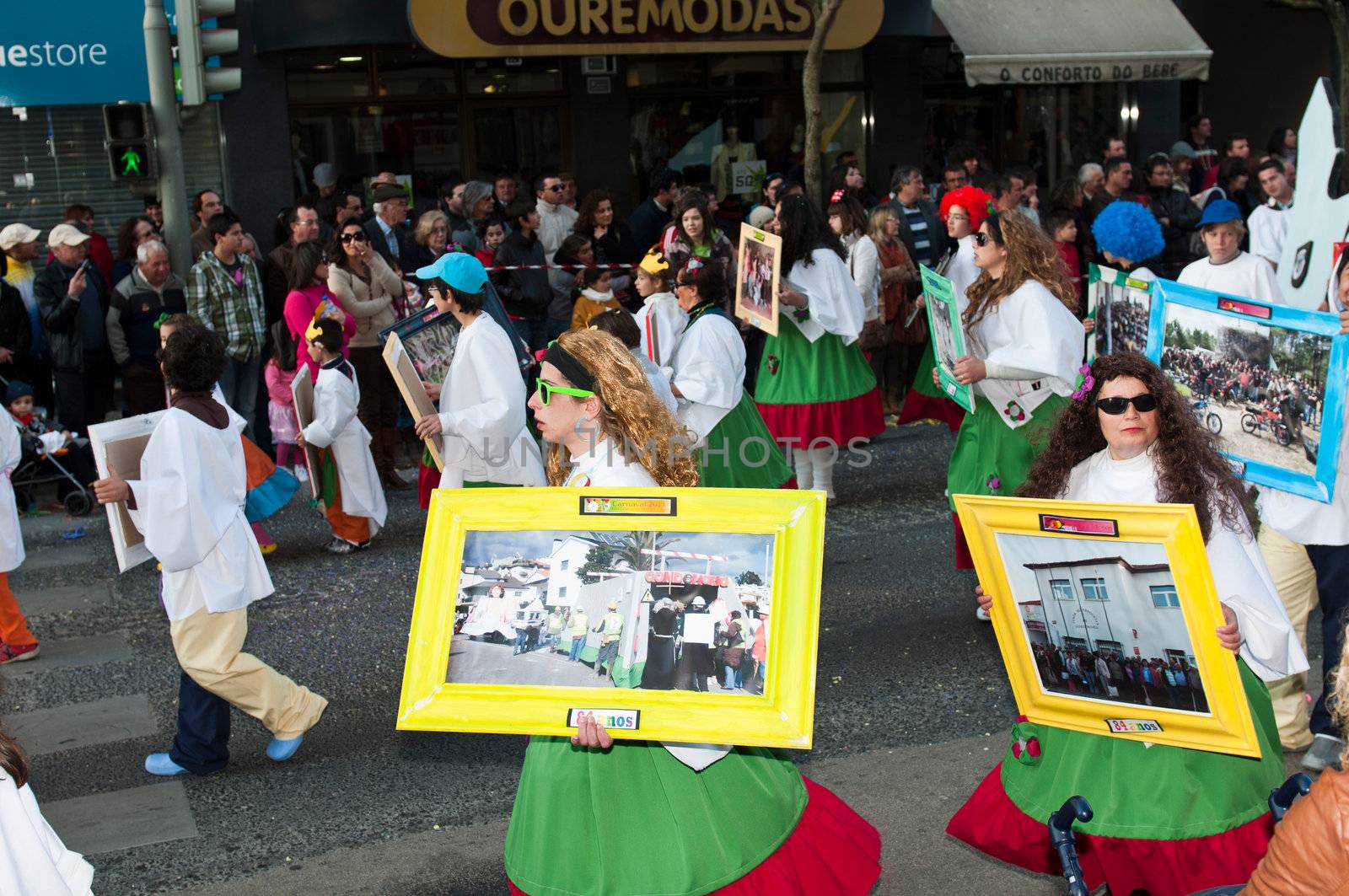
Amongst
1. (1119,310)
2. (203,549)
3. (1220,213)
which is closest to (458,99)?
(1220,213)

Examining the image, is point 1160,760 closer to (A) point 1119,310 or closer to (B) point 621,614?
(B) point 621,614

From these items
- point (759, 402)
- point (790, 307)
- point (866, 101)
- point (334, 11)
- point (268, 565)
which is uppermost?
point (334, 11)

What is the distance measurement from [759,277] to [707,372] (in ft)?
5.01

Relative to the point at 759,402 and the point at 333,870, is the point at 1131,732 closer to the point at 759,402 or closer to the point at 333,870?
the point at 333,870

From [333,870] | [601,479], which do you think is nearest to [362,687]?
[333,870]

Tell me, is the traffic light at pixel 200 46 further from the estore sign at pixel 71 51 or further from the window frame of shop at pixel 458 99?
the window frame of shop at pixel 458 99

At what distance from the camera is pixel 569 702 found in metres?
3.37

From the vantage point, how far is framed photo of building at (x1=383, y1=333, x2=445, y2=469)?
7535mm

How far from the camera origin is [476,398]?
7465 millimetres

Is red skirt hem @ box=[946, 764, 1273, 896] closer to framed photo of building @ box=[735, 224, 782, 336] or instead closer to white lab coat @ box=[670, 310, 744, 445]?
white lab coat @ box=[670, 310, 744, 445]

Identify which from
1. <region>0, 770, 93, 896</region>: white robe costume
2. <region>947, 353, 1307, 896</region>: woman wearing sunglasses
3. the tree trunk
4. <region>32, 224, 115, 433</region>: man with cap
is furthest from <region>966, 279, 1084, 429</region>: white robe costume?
the tree trunk

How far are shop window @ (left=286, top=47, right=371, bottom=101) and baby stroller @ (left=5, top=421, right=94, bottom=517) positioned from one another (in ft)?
22.9

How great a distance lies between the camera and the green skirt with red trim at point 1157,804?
3893 mm

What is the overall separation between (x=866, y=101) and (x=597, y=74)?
3.53 m
